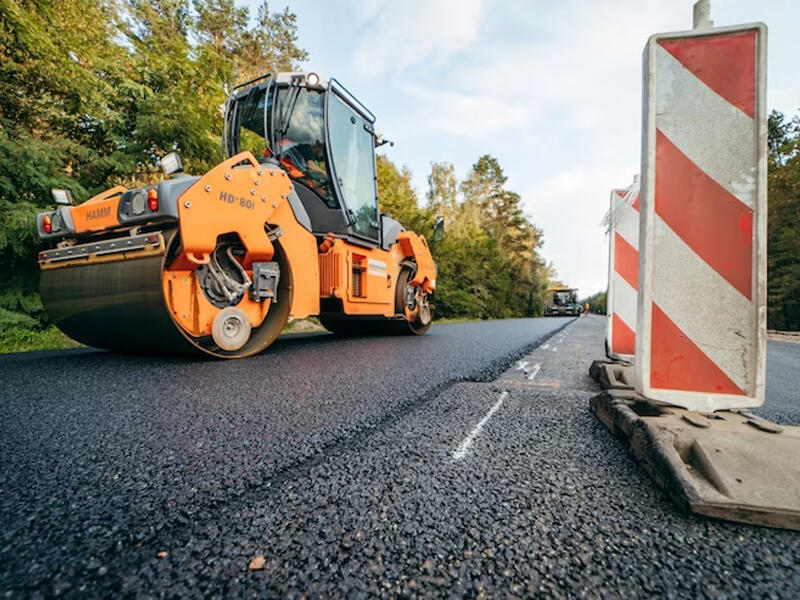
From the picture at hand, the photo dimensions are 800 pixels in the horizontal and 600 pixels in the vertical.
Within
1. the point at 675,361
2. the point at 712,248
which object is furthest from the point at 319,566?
the point at 712,248

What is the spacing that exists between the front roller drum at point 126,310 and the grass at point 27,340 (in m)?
1.82

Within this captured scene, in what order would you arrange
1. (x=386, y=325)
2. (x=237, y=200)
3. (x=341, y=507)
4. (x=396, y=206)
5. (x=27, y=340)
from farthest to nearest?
1. (x=396, y=206)
2. (x=386, y=325)
3. (x=27, y=340)
4. (x=237, y=200)
5. (x=341, y=507)

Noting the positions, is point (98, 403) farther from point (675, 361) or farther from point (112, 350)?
point (675, 361)

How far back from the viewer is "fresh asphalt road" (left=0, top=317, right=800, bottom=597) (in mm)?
732

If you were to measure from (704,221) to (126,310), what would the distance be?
3.56 meters

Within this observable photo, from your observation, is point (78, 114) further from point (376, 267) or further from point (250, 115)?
point (376, 267)

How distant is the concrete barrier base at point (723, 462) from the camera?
92cm

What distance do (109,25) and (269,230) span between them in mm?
7499

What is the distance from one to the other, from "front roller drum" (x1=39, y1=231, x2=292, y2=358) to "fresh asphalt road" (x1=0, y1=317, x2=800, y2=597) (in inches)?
36.4

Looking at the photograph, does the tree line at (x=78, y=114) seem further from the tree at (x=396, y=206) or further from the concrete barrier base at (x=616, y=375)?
the tree at (x=396, y=206)

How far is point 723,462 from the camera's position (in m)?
1.05

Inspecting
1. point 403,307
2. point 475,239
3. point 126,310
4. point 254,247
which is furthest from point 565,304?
point 126,310

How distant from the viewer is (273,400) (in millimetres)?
1998

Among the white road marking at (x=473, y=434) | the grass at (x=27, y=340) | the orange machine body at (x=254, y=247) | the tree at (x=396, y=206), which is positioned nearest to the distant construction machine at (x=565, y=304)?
the tree at (x=396, y=206)
